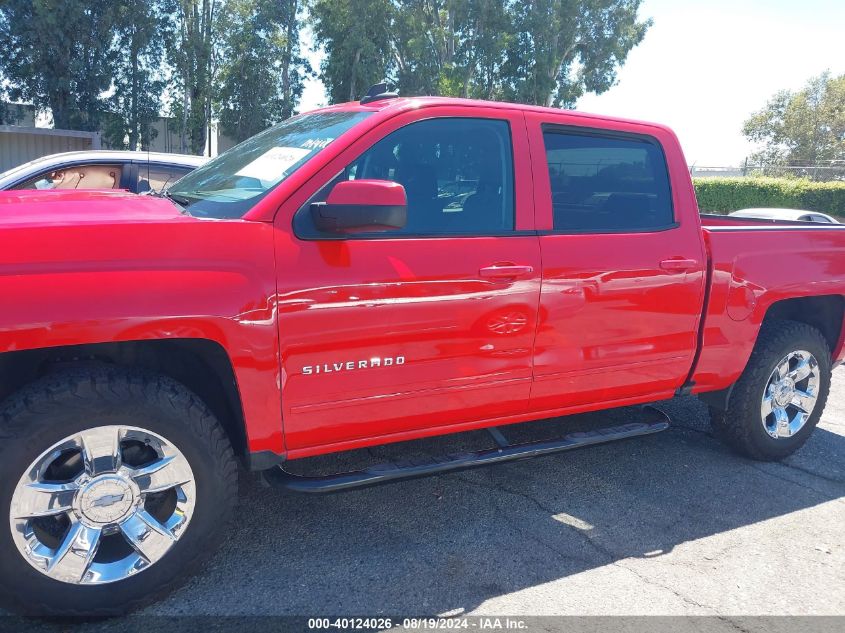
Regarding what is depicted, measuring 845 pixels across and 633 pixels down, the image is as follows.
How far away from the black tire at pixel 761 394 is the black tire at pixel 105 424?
304cm

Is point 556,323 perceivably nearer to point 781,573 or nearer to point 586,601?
point 586,601

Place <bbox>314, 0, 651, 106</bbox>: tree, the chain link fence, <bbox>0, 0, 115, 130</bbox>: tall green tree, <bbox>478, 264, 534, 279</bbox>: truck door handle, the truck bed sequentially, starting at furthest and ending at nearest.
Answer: <bbox>314, 0, 651, 106</bbox>: tree
the chain link fence
<bbox>0, 0, 115, 130</bbox>: tall green tree
the truck bed
<bbox>478, 264, 534, 279</bbox>: truck door handle

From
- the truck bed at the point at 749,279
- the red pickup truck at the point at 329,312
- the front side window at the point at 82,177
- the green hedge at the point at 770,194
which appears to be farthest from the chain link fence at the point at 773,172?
the red pickup truck at the point at 329,312

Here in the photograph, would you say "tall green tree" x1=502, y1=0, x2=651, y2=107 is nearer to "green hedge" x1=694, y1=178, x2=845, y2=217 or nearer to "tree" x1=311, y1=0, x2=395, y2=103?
"tree" x1=311, y1=0, x2=395, y2=103

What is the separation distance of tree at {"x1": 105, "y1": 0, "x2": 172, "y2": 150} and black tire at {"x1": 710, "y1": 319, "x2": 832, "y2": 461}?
2663 cm

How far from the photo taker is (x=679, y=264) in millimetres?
3656

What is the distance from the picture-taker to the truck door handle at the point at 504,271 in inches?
120

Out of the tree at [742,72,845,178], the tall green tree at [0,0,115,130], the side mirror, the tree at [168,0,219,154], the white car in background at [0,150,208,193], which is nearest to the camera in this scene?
the side mirror

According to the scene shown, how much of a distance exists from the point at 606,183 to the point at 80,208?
2.48 metres

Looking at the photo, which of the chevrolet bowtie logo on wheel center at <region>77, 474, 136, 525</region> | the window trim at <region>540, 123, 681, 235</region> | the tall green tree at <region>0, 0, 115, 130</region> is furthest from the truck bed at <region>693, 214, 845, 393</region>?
the tall green tree at <region>0, 0, 115, 130</region>

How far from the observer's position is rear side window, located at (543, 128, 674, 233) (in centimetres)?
344

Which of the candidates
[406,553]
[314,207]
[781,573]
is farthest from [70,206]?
[781,573]

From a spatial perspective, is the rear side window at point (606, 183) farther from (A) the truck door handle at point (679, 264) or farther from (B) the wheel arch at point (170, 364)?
(B) the wheel arch at point (170, 364)

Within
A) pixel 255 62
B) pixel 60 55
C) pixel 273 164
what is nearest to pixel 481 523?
pixel 273 164
